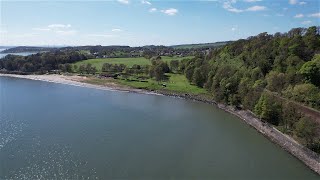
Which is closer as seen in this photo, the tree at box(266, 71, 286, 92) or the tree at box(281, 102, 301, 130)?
the tree at box(281, 102, 301, 130)

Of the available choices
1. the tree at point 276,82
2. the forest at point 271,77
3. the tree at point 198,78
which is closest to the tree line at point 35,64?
the forest at point 271,77

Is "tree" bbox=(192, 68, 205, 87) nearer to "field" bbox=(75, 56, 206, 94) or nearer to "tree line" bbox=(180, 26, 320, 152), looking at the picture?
"tree line" bbox=(180, 26, 320, 152)

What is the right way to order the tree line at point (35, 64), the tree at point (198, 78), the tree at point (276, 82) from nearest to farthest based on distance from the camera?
the tree at point (276, 82) → the tree at point (198, 78) → the tree line at point (35, 64)

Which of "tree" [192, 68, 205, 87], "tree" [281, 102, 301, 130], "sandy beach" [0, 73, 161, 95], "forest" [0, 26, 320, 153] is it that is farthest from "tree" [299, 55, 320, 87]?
"sandy beach" [0, 73, 161, 95]

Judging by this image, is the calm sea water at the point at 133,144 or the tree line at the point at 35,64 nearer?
the calm sea water at the point at 133,144

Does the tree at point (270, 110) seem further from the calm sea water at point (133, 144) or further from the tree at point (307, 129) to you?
the tree at point (307, 129)

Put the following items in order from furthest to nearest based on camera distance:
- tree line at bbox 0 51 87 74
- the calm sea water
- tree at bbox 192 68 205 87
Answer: tree line at bbox 0 51 87 74
tree at bbox 192 68 205 87
the calm sea water

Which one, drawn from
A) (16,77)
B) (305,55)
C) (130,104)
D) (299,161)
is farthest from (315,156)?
(16,77)

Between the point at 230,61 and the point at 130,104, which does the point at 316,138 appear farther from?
the point at 230,61
